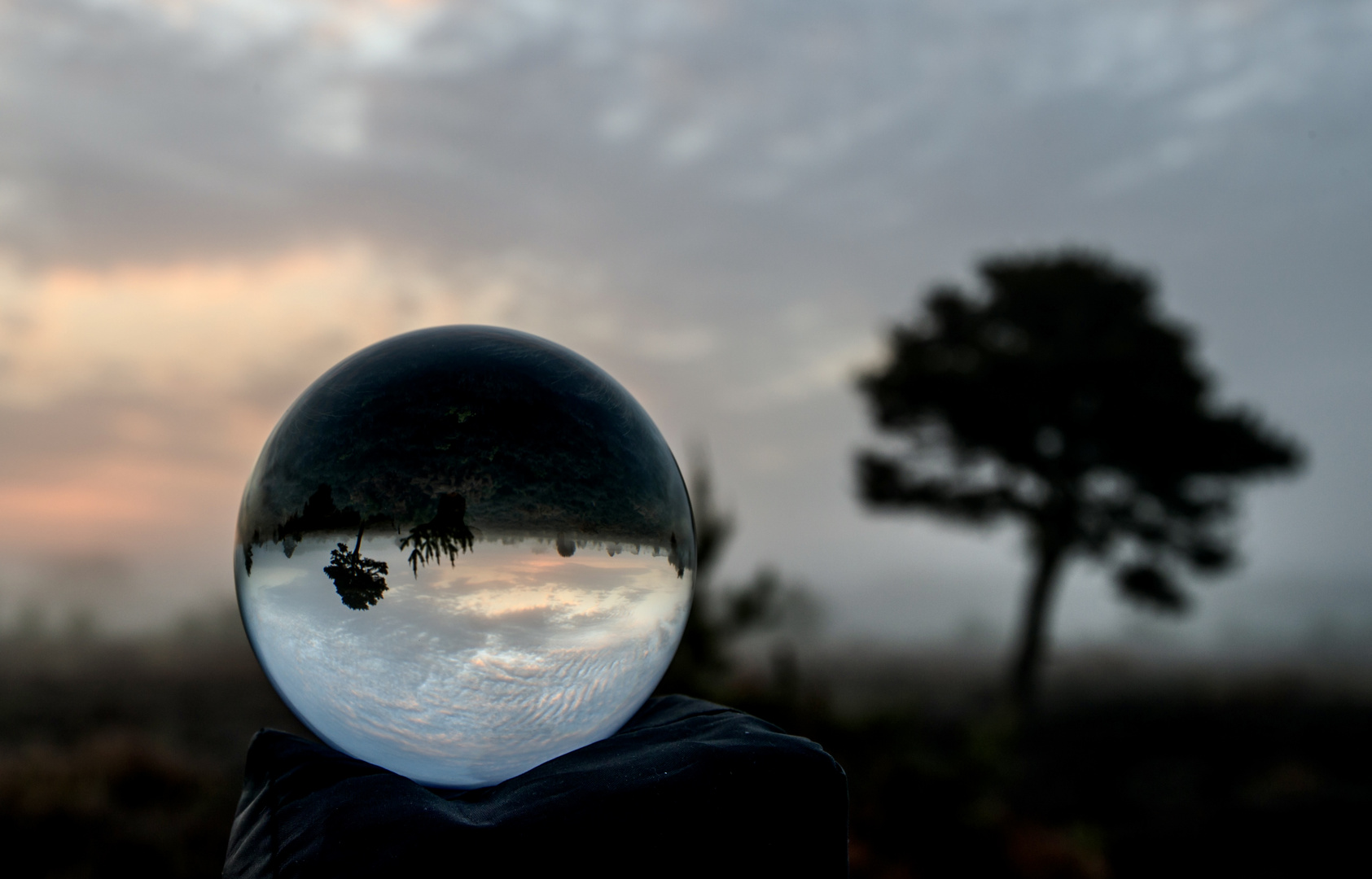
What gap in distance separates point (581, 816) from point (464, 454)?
3.30 feet

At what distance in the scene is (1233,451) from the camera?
20.0m

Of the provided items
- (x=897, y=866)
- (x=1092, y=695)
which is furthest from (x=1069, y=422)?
(x=897, y=866)

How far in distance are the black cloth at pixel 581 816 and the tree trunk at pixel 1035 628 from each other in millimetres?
20357

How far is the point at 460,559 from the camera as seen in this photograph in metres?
2.12

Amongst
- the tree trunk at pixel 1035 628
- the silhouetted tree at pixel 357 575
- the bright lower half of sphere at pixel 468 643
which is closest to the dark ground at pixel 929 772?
the tree trunk at pixel 1035 628

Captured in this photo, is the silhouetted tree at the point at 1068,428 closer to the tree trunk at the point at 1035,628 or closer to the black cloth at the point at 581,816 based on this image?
the tree trunk at the point at 1035,628

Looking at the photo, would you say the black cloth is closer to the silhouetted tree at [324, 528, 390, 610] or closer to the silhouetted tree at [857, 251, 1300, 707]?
the silhouetted tree at [324, 528, 390, 610]

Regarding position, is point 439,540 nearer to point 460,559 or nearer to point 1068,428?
point 460,559

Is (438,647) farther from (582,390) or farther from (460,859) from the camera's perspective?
(582,390)

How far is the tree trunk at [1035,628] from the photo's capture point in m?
21.0

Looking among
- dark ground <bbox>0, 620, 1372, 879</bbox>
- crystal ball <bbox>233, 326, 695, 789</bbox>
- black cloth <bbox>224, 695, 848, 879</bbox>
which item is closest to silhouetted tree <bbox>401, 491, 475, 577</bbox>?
crystal ball <bbox>233, 326, 695, 789</bbox>

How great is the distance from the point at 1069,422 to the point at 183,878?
19529 mm

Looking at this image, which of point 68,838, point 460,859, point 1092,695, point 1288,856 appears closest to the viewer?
point 460,859

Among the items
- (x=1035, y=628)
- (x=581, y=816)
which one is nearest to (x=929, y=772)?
(x=581, y=816)
